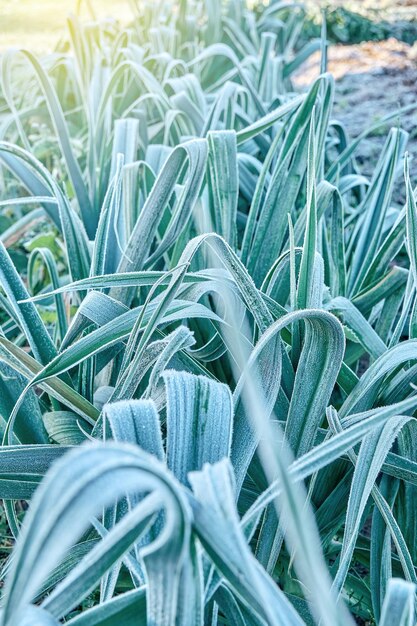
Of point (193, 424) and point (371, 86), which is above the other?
point (193, 424)

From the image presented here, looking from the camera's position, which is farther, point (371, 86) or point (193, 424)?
point (371, 86)

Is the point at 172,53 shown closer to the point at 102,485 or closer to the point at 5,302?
the point at 5,302

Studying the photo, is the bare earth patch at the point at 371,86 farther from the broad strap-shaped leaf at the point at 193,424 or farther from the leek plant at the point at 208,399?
the broad strap-shaped leaf at the point at 193,424

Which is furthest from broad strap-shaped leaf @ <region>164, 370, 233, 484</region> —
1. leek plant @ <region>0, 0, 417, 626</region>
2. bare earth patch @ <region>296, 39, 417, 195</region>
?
bare earth patch @ <region>296, 39, 417, 195</region>

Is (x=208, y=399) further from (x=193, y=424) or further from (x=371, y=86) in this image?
(x=371, y=86)

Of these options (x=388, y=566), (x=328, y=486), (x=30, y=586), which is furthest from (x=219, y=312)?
(x=30, y=586)

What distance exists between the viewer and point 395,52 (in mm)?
3010

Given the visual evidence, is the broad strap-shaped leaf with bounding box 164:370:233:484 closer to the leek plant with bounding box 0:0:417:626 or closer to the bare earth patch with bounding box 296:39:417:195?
the leek plant with bounding box 0:0:417:626

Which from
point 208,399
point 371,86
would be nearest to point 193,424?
point 208,399

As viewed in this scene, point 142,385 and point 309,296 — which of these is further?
point 142,385

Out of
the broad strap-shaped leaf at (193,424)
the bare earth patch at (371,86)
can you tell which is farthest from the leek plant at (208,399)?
the bare earth patch at (371,86)

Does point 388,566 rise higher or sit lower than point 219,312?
lower

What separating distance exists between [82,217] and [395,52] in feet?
6.87

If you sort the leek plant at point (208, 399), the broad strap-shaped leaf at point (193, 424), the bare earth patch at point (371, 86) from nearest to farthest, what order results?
the leek plant at point (208, 399) < the broad strap-shaped leaf at point (193, 424) < the bare earth patch at point (371, 86)
